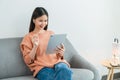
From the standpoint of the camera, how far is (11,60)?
241 cm

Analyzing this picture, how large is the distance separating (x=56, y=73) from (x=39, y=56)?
32cm

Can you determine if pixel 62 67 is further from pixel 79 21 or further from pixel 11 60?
pixel 79 21

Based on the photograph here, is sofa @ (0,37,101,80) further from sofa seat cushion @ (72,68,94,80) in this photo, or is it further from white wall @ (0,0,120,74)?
white wall @ (0,0,120,74)

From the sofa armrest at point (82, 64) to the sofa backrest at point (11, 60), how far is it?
0.51 metres

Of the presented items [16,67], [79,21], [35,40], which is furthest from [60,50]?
[79,21]

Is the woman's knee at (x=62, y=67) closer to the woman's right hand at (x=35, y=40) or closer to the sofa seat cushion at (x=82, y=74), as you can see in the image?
the sofa seat cushion at (x=82, y=74)

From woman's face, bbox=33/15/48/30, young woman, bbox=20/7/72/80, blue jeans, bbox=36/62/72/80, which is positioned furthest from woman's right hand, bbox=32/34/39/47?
blue jeans, bbox=36/62/72/80

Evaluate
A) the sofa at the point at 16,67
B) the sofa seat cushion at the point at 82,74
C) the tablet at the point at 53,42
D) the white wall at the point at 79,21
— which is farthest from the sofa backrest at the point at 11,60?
the sofa seat cushion at the point at 82,74

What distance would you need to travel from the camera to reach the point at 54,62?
2379 millimetres

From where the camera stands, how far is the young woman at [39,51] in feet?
7.63

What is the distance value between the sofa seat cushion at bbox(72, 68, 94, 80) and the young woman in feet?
0.34

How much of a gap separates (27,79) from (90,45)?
3.95 ft

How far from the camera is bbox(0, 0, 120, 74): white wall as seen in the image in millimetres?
2607

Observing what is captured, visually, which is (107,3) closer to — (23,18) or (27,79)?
(23,18)
